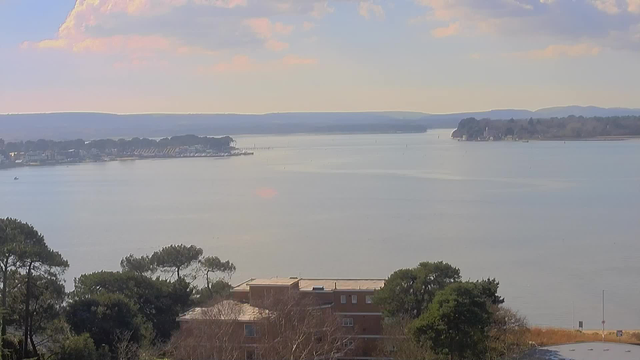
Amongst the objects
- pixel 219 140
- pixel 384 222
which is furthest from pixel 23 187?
pixel 219 140

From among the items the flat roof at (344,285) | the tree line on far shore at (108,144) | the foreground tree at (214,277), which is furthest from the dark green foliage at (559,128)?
the flat roof at (344,285)

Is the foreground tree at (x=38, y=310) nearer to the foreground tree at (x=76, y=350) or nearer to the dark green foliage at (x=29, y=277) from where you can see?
the dark green foliage at (x=29, y=277)

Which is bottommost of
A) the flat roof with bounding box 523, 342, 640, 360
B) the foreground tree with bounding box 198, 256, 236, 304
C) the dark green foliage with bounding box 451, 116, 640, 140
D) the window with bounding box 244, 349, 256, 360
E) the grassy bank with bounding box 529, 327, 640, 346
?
the grassy bank with bounding box 529, 327, 640, 346

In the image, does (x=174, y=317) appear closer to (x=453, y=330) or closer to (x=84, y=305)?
(x=84, y=305)

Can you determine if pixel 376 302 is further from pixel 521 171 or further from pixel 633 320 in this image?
pixel 521 171

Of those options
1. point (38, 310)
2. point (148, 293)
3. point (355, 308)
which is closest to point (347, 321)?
point (355, 308)

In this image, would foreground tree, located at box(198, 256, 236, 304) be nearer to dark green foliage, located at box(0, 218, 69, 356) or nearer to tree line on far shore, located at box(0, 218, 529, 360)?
tree line on far shore, located at box(0, 218, 529, 360)

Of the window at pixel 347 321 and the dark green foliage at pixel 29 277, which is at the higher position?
the dark green foliage at pixel 29 277

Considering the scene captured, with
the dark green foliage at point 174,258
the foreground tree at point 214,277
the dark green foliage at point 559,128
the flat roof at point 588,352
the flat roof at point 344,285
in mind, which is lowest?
the flat roof at point 588,352

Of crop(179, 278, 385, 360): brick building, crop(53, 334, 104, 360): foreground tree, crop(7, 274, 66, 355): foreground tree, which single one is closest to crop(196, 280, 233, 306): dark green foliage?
crop(179, 278, 385, 360): brick building
